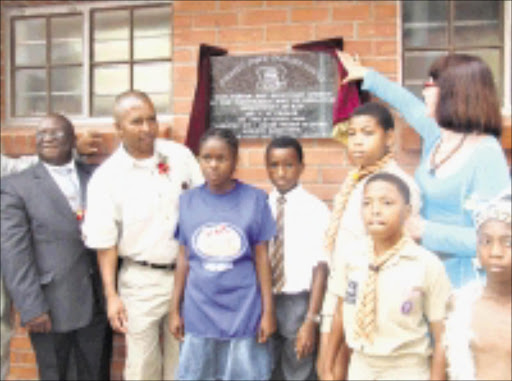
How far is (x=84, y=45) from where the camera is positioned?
475 cm

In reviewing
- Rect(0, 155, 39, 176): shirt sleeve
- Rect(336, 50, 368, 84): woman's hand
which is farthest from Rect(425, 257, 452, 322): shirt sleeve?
Rect(0, 155, 39, 176): shirt sleeve

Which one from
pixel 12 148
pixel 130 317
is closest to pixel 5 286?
pixel 130 317

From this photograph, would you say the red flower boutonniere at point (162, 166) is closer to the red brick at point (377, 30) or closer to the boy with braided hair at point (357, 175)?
the boy with braided hair at point (357, 175)

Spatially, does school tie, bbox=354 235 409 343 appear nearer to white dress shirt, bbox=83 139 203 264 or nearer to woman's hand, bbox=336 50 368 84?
white dress shirt, bbox=83 139 203 264

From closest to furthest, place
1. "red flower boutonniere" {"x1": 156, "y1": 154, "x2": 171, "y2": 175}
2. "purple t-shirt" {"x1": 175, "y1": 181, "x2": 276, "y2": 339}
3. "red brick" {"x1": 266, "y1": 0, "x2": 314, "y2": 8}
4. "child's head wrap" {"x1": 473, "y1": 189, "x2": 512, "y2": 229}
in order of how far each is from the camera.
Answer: "child's head wrap" {"x1": 473, "y1": 189, "x2": 512, "y2": 229} < "purple t-shirt" {"x1": 175, "y1": 181, "x2": 276, "y2": 339} < "red flower boutonniere" {"x1": 156, "y1": 154, "x2": 171, "y2": 175} < "red brick" {"x1": 266, "y1": 0, "x2": 314, "y2": 8}

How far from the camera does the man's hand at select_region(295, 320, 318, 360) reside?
332 centimetres

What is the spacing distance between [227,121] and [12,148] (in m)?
1.52

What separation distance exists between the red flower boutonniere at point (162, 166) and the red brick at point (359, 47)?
4.54 feet

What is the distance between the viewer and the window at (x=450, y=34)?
4.17 m

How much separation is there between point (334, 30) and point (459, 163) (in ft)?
5.42

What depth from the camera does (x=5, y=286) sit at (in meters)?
3.79

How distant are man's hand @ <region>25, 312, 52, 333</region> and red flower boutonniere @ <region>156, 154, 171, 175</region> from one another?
3.30 ft

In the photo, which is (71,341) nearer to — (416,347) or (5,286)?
(5,286)

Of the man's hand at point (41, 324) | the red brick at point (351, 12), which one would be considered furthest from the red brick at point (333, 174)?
the man's hand at point (41, 324)
